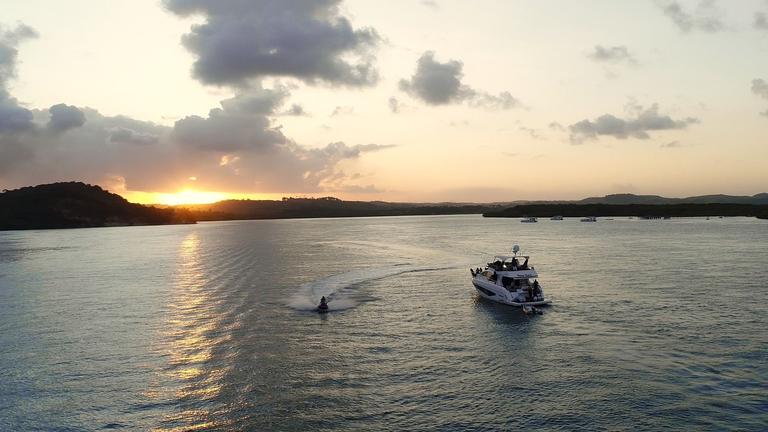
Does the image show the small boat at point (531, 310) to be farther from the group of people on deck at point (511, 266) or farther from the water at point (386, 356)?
the group of people on deck at point (511, 266)

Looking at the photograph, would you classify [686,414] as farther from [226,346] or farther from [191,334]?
[191,334]

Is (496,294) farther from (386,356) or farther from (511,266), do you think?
(386,356)

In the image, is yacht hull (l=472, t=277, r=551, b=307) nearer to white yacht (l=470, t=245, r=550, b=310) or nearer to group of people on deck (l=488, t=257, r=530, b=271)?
white yacht (l=470, t=245, r=550, b=310)

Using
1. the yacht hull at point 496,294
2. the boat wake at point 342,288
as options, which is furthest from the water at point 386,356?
the yacht hull at point 496,294

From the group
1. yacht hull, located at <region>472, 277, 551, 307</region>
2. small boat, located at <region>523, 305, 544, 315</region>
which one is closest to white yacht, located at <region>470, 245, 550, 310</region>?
yacht hull, located at <region>472, 277, 551, 307</region>

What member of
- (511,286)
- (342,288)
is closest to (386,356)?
(511,286)
